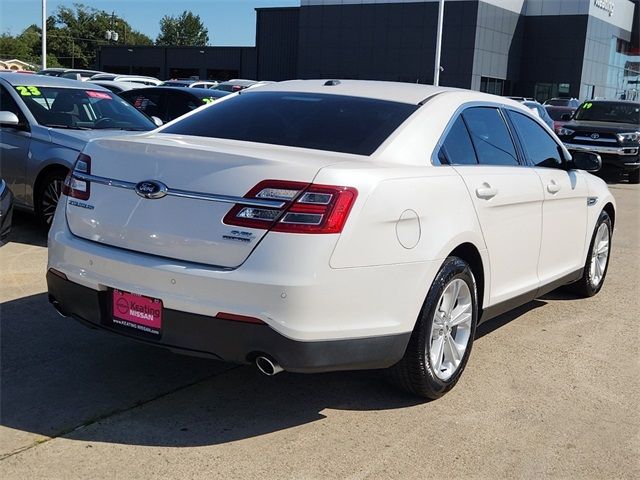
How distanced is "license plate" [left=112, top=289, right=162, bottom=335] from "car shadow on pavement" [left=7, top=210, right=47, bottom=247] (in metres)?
4.02

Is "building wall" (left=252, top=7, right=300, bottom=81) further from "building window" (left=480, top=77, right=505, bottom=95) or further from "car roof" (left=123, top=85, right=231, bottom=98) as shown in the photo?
"car roof" (left=123, top=85, right=231, bottom=98)

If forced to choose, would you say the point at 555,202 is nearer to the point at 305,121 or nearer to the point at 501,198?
the point at 501,198

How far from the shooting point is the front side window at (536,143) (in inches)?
203

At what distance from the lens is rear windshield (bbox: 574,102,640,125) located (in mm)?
17844

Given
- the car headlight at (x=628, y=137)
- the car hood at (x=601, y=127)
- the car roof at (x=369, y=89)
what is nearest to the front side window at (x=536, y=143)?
the car roof at (x=369, y=89)

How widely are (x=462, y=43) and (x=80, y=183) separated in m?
49.0

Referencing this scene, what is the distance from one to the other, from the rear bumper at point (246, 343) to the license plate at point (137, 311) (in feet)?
0.11

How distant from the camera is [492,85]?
53000mm

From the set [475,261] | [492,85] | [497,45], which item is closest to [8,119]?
[475,261]

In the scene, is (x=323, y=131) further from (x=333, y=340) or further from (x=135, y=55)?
(x=135, y=55)

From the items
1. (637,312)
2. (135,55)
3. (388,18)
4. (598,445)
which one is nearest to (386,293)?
(598,445)

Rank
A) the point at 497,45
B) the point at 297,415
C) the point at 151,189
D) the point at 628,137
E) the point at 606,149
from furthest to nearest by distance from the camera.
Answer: the point at 497,45, the point at 606,149, the point at 628,137, the point at 297,415, the point at 151,189

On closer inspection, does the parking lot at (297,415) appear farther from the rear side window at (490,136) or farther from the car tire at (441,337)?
the rear side window at (490,136)

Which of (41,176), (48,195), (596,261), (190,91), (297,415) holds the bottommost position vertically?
(297,415)
